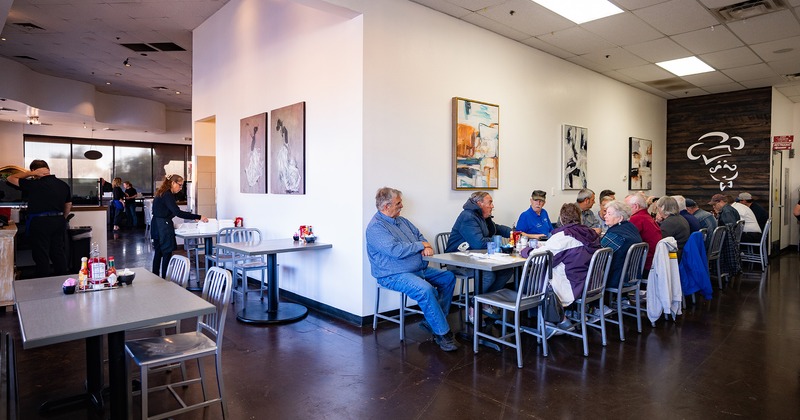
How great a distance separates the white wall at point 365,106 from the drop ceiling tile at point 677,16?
1431mm

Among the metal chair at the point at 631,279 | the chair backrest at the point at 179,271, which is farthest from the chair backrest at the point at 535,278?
the chair backrest at the point at 179,271

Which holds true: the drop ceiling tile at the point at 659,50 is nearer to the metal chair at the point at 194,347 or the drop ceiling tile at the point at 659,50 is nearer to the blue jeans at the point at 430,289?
the blue jeans at the point at 430,289

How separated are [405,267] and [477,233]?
0.91 meters

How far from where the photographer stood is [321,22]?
4.97 metres

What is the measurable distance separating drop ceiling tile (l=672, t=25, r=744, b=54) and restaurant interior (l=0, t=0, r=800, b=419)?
0.14 feet

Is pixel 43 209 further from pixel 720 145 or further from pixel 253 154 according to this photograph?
pixel 720 145

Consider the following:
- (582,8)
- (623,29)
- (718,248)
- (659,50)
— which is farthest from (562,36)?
(718,248)

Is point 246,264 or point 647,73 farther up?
point 647,73

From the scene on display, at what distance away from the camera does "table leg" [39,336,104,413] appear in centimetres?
282

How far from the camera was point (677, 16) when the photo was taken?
5.33 m

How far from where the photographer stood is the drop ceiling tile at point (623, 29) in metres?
5.42

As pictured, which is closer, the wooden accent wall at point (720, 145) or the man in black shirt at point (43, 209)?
the man in black shirt at point (43, 209)

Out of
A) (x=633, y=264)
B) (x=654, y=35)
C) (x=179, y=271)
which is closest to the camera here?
(x=179, y=271)

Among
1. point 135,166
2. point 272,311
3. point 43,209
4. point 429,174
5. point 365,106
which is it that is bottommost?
point 272,311
